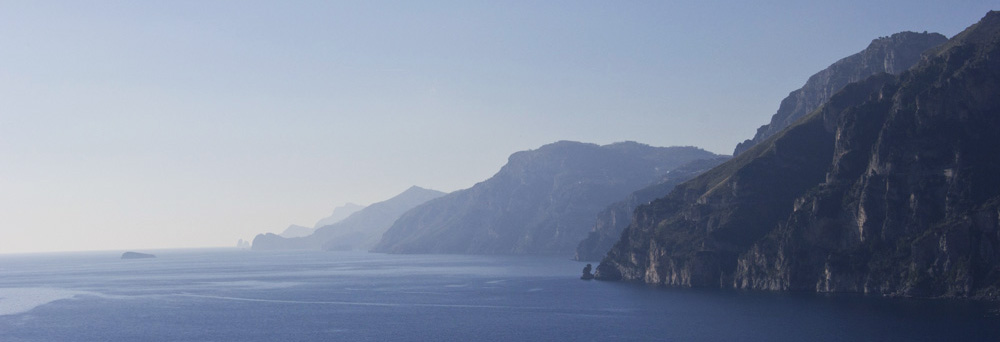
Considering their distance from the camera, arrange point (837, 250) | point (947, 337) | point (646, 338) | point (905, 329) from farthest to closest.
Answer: point (837, 250) → point (646, 338) → point (905, 329) → point (947, 337)

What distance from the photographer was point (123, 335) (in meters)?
164

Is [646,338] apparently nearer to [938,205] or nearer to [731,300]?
[731,300]

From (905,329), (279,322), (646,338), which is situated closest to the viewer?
(905,329)

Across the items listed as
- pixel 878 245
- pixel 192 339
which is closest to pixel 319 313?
pixel 192 339

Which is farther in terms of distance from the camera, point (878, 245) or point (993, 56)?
point (993, 56)

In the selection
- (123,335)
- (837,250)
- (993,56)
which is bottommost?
(123,335)

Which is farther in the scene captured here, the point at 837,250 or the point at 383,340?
the point at 837,250

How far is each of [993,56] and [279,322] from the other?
591 feet

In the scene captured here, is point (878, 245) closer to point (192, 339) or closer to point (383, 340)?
point (383, 340)

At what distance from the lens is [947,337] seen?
122m

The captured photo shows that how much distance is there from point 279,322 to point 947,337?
129 metres

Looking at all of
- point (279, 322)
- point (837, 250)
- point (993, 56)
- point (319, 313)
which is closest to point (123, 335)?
point (279, 322)

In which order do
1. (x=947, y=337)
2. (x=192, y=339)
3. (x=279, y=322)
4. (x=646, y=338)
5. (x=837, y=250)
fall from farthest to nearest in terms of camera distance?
(x=837, y=250) → (x=279, y=322) → (x=192, y=339) → (x=646, y=338) → (x=947, y=337)

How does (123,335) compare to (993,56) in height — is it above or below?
below
